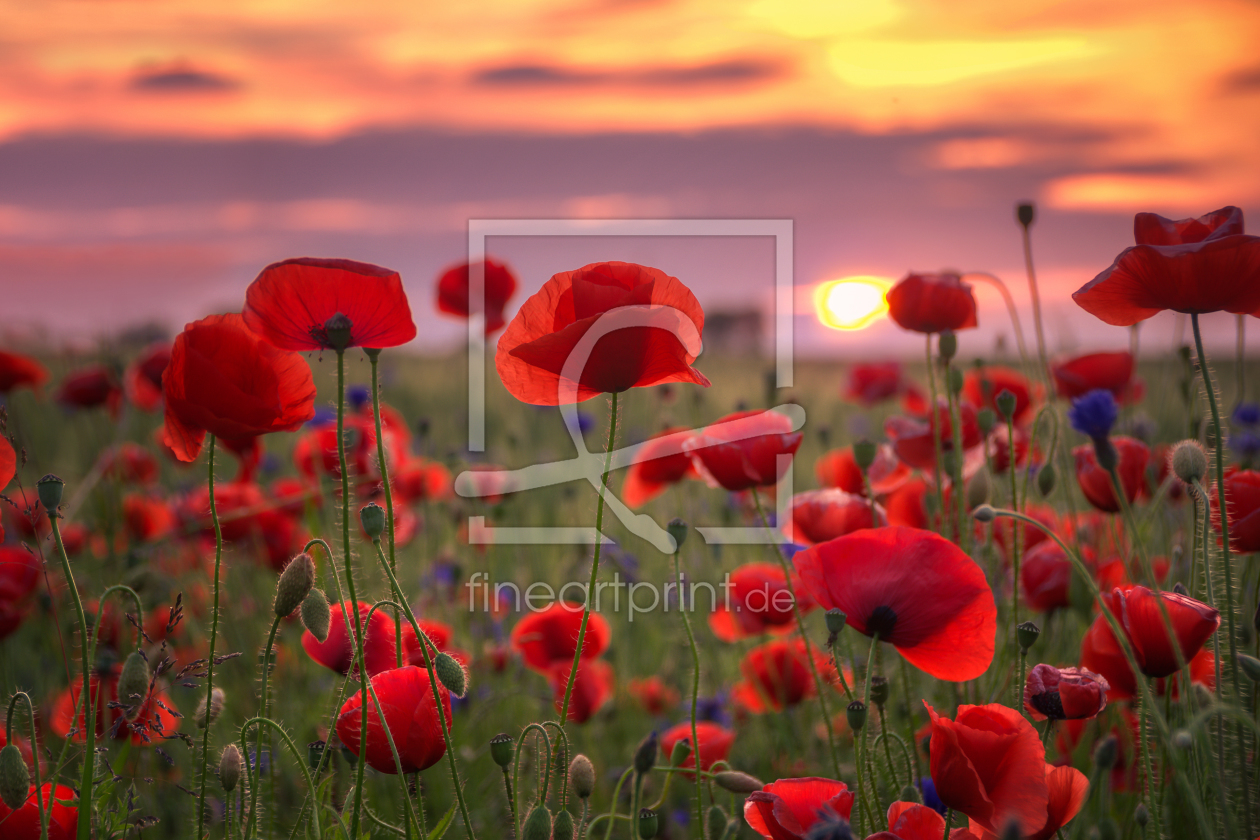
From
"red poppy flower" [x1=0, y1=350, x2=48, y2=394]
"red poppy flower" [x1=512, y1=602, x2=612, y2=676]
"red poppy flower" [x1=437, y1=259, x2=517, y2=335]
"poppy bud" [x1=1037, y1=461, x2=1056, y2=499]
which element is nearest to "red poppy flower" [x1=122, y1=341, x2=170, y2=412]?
"red poppy flower" [x1=0, y1=350, x2=48, y2=394]

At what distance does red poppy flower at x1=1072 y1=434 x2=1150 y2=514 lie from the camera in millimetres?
1693

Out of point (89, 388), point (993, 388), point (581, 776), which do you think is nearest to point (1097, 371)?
point (993, 388)

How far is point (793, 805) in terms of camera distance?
3.34ft

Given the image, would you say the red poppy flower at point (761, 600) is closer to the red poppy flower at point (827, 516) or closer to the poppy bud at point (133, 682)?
the red poppy flower at point (827, 516)

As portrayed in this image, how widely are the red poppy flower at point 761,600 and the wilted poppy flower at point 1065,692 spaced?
634mm

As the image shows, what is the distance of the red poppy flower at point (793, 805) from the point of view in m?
0.96

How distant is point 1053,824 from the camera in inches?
41.1

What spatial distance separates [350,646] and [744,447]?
2.46 feet

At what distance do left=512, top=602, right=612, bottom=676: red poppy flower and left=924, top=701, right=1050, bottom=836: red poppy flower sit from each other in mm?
943

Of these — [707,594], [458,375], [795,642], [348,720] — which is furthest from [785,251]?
[458,375]

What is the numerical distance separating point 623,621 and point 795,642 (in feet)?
3.35

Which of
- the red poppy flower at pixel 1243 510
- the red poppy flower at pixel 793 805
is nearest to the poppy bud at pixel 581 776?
the red poppy flower at pixel 793 805

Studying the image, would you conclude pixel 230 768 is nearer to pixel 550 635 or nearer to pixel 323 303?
pixel 323 303

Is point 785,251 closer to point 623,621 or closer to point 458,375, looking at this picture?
point 623,621
